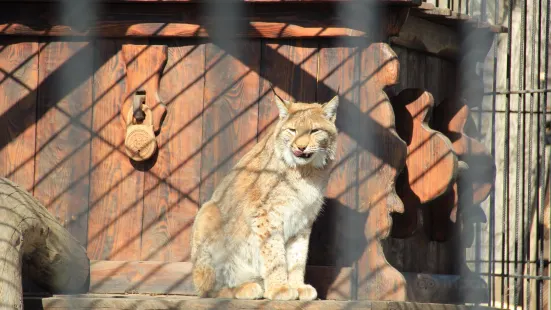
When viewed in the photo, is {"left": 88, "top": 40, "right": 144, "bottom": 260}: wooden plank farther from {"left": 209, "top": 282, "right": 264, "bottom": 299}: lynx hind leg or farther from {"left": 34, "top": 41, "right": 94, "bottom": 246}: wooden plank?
{"left": 209, "top": 282, "right": 264, "bottom": 299}: lynx hind leg

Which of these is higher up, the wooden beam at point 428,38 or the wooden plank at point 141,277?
the wooden beam at point 428,38

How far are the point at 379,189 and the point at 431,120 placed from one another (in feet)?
2.86

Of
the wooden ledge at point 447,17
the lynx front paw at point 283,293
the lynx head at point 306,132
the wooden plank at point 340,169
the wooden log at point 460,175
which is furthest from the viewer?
the wooden log at point 460,175

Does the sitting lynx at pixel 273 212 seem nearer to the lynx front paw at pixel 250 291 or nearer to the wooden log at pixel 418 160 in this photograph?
the lynx front paw at pixel 250 291

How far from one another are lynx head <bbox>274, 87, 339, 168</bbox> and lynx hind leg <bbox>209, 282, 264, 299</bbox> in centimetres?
55

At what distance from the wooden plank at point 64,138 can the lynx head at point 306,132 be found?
3.26ft

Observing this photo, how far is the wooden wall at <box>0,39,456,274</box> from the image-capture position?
184 inches

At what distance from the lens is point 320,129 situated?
4.35 m

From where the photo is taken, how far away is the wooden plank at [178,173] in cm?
472

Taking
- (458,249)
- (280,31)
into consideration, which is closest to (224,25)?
(280,31)

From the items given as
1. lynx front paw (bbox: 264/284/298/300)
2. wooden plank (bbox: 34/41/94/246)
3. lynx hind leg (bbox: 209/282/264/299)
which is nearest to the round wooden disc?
wooden plank (bbox: 34/41/94/246)

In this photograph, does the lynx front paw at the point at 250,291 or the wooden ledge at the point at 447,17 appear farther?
the wooden ledge at the point at 447,17

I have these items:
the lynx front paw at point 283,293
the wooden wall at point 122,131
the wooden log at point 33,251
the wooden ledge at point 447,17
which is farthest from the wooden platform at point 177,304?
the wooden ledge at point 447,17

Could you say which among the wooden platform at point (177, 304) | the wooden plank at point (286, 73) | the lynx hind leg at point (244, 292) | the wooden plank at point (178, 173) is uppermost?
the wooden plank at point (286, 73)
